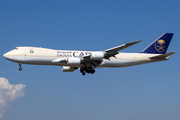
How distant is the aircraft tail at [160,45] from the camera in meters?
48.8

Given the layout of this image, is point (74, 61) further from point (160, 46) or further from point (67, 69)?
point (160, 46)

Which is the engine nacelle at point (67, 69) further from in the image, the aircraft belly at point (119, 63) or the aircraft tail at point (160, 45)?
the aircraft tail at point (160, 45)

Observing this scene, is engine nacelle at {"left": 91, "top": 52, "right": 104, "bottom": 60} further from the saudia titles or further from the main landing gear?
the saudia titles

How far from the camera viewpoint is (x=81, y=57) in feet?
140

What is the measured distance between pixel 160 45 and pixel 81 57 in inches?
658

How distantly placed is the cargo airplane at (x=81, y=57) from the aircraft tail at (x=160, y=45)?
1276mm

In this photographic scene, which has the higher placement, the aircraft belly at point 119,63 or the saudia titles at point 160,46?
the saudia titles at point 160,46

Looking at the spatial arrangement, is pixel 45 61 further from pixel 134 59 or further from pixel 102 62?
pixel 134 59

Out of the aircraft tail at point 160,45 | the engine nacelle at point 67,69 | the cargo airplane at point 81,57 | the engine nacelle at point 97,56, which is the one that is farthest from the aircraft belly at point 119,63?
the engine nacelle at point 67,69

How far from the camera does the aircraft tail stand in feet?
160

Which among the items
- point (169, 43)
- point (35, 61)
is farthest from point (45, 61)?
point (169, 43)

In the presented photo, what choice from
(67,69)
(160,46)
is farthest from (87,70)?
(160,46)

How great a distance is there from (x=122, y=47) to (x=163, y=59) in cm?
1056

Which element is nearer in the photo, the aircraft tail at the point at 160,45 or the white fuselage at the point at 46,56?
the white fuselage at the point at 46,56
